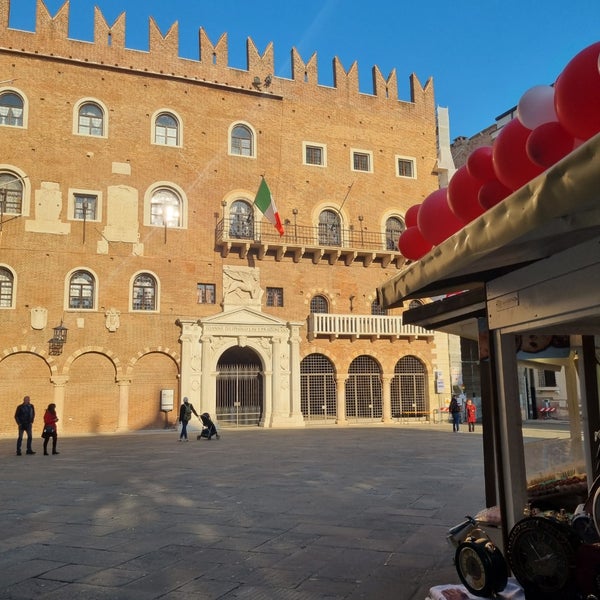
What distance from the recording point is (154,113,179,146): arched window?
24.4 meters

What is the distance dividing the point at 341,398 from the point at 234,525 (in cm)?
1900

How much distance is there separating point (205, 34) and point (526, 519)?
2646 cm

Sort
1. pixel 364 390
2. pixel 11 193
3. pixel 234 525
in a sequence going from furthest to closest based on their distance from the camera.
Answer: pixel 364 390 < pixel 11 193 < pixel 234 525

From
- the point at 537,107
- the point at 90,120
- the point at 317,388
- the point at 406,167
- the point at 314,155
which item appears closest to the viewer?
the point at 537,107

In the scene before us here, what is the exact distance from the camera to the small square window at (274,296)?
25.0m

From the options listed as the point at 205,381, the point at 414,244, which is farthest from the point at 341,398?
the point at 414,244

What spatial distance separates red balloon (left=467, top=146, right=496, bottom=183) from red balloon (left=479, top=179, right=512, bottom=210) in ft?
0.16

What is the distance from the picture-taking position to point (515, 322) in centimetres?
335

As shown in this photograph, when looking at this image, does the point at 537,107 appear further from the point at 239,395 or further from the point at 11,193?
the point at 11,193

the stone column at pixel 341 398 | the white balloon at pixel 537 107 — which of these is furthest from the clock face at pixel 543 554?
the stone column at pixel 341 398

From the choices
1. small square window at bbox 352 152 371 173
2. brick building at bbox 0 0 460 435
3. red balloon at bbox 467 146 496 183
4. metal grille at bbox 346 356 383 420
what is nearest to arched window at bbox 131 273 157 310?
brick building at bbox 0 0 460 435

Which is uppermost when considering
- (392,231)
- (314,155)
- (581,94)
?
(314,155)

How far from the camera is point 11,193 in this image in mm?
21750

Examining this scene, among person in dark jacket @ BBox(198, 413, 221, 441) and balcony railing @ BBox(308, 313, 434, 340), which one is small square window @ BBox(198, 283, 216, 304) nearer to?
balcony railing @ BBox(308, 313, 434, 340)
